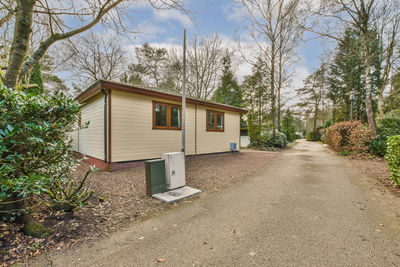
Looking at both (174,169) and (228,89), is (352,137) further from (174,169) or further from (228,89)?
(228,89)

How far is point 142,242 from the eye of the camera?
2281 mm

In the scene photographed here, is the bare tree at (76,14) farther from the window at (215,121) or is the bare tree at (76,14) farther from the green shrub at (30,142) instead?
the window at (215,121)

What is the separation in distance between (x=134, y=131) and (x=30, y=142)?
14.8 ft

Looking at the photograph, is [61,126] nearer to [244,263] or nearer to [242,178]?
[244,263]

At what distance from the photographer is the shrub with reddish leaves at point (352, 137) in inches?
354

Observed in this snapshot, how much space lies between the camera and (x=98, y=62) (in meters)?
17.8

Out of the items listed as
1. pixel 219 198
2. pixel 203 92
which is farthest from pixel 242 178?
pixel 203 92

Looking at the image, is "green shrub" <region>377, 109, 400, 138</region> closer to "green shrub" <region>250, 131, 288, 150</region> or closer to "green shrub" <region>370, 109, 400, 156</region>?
"green shrub" <region>370, 109, 400, 156</region>

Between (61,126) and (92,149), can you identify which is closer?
(61,126)

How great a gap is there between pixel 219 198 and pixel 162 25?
4962 mm

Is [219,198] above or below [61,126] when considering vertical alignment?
below

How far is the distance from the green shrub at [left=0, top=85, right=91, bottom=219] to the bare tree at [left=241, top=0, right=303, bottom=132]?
15.7 m

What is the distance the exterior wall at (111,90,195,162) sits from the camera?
6.23 meters

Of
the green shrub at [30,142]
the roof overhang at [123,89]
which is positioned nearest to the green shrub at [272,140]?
the roof overhang at [123,89]
